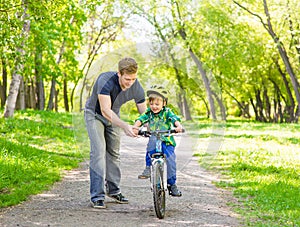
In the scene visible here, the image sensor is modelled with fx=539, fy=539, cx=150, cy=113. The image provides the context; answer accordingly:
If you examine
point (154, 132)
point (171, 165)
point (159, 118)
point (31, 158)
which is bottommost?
point (31, 158)

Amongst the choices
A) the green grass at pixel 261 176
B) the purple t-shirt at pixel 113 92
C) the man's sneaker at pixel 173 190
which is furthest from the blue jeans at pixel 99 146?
the green grass at pixel 261 176

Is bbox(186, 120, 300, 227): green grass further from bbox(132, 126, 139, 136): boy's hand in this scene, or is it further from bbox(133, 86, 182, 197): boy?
bbox(132, 126, 139, 136): boy's hand

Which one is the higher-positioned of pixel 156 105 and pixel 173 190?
pixel 156 105

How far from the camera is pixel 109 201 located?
23.6 feet

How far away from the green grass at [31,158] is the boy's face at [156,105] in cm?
162

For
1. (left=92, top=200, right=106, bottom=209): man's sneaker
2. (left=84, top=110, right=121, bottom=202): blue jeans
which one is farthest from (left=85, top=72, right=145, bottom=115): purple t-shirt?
(left=92, top=200, right=106, bottom=209): man's sneaker

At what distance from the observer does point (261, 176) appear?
953 centimetres

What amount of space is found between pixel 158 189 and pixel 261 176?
3.88 metres

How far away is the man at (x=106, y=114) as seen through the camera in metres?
6.37

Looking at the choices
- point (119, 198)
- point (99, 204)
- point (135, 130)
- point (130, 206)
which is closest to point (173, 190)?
point (130, 206)

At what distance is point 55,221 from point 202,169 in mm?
5141

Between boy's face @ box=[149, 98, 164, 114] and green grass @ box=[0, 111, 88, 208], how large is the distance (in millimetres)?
1616

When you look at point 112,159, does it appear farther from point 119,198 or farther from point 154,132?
point 154,132

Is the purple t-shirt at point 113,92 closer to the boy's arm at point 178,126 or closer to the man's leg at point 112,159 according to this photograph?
the man's leg at point 112,159
